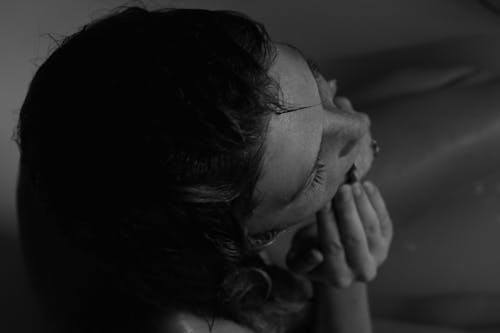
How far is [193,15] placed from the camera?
43 centimetres

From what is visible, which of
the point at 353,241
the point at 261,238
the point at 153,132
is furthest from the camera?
the point at 353,241

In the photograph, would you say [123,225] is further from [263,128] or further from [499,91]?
[499,91]

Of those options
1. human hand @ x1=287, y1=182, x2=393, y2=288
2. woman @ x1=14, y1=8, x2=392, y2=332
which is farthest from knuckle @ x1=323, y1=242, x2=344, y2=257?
woman @ x1=14, y1=8, x2=392, y2=332

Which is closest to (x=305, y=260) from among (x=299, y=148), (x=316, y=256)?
(x=316, y=256)

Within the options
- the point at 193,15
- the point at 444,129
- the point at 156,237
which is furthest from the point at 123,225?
the point at 444,129

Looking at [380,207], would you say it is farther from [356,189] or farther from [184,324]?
[184,324]

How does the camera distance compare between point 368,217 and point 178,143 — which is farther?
point 368,217

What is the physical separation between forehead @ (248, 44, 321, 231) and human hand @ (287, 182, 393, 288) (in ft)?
0.45

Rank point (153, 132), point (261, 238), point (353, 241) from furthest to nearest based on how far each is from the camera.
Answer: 1. point (353, 241)
2. point (261, 238)
3. point (153, 132)

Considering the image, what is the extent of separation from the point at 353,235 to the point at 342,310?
141 millimetres

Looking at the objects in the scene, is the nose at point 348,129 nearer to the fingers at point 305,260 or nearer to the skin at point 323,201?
the skin at point 323,201

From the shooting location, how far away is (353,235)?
0.58 metres

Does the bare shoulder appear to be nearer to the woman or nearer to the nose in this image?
the woman

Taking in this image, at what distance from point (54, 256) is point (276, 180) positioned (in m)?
0.32
